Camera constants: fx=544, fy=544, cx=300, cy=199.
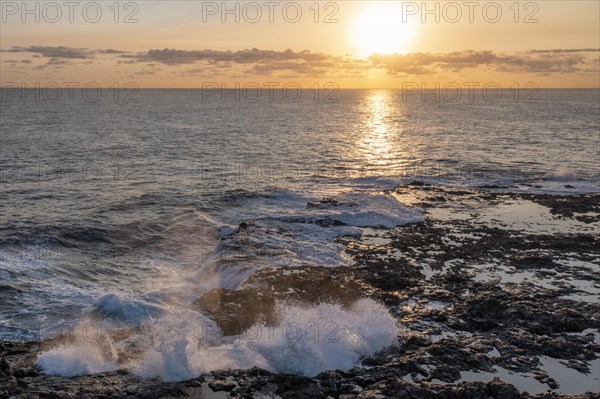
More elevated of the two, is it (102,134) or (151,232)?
(102,134)

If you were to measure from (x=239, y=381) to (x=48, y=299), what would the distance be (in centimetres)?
1066

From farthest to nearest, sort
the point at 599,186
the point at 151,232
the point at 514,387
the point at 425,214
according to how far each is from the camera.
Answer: the point at 599,186 < the point at 425,214 < the point at 151,232 < the point at 514,387

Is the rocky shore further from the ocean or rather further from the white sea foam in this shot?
the ocean

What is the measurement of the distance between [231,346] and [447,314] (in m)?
8.11

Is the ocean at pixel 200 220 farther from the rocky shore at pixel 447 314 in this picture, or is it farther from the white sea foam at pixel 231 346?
the rocky shore at pixel 447 314

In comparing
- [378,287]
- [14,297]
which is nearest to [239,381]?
[378,287]

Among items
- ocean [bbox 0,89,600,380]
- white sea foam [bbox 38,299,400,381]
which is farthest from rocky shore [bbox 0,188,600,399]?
ocean [bbox 0,89,600,380]

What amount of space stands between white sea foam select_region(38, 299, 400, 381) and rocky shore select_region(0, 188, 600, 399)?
1.57 ft

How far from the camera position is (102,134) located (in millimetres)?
82312

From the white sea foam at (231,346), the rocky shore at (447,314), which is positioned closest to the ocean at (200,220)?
the white sea foam at (231,346)

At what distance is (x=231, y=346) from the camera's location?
17.6 metres

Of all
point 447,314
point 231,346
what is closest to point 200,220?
point 231,346

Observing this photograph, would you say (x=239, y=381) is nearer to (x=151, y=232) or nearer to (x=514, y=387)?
(x=514, y=387)

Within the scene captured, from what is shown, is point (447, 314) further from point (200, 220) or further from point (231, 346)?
point (200, 220)
